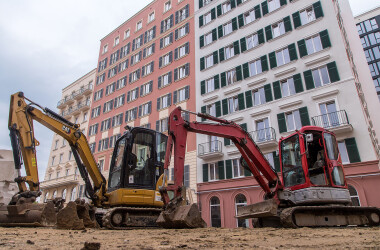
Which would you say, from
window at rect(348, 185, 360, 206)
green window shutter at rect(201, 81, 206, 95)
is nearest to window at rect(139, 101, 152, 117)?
green window shutter at rect(201, 81, 206, 95)

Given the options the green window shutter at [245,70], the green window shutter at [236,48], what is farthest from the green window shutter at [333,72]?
the green window shutter at [236,48]

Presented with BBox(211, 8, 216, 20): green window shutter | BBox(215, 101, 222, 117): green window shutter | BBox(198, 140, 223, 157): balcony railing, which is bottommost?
BBox(198, 140, 223, 157): balcony railing

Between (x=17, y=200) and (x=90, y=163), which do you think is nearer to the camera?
(x=17, y=200)

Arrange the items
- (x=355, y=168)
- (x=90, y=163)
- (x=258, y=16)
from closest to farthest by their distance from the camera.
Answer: (x=90, y=163) < (x=355, y=168) < (x=258, y=16)

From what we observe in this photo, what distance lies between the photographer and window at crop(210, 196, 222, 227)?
21.2 meters

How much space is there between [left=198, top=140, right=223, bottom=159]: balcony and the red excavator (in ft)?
41.8

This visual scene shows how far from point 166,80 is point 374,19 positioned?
165ft

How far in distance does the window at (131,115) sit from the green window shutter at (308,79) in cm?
1957

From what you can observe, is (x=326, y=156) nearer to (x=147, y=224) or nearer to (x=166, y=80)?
(x=147, y=224)

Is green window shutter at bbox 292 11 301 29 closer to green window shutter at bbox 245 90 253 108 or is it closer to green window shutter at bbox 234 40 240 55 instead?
green window shutter at bbox 234 40 240 55

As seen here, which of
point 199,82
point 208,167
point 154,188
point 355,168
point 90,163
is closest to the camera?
point 154,188

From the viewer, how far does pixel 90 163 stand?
1069cm

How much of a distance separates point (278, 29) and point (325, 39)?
181 inches

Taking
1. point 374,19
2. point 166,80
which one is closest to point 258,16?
point 166,80
